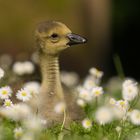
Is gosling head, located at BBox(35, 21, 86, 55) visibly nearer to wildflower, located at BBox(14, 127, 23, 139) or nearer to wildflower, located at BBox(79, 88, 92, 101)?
wildflower, located at BBox(79, 88, 92, 101)

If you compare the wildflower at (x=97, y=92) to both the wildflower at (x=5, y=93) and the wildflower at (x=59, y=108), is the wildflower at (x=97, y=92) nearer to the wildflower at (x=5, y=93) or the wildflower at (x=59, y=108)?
the wildflower at (x=59, y=108)

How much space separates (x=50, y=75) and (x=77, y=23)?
6636 millimetres

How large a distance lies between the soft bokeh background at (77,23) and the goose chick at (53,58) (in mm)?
4742

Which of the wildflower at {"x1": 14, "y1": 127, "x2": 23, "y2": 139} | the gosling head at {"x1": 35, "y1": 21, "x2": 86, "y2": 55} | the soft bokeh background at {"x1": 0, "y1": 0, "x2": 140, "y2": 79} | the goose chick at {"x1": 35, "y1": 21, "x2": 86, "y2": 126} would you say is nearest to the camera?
the wildflower at {"x1": 14, "y1": 127, "x2": 23, "y2": 139}

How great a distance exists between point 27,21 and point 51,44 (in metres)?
6.07

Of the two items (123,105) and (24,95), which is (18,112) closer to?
(24,95)

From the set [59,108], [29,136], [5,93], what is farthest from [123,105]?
[29,136]

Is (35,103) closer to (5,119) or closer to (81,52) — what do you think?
(5,119)

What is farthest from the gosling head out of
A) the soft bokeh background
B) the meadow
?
the soft bokeh background

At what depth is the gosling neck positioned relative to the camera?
6410 mm

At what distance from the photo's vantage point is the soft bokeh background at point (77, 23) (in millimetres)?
12625

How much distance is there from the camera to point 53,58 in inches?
264

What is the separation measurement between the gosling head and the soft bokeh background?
477 centimetres

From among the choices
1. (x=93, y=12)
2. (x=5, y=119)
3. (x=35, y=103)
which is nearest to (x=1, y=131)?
(x=5, y=119)
